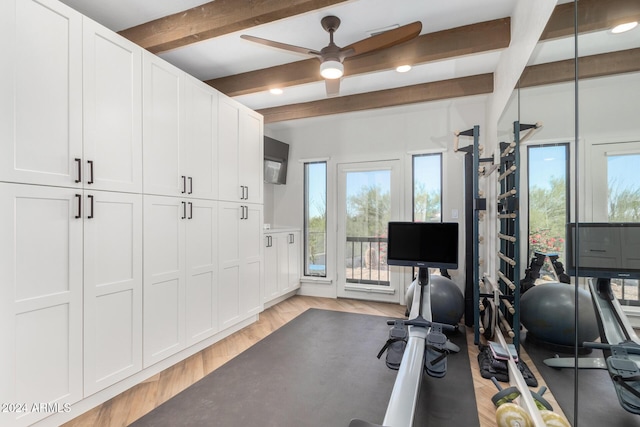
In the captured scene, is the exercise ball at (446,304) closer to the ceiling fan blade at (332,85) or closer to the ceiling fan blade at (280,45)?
the ceiling fan blade at (332,85)

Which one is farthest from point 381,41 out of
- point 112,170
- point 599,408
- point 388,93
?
point 599,408

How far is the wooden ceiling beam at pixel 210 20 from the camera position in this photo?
192 centimetres

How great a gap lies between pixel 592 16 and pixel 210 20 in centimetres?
215

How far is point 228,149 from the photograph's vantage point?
10.1 ft

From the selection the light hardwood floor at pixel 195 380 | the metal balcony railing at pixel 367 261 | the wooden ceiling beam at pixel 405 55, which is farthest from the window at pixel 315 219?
the wooden ceiling beam at pixel 405 55

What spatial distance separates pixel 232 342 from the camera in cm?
298

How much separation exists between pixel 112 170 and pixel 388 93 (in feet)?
9.76

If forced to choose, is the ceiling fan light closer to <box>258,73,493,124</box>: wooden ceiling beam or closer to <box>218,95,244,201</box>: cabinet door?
<box>218,95,244,201</box>: cabinet door

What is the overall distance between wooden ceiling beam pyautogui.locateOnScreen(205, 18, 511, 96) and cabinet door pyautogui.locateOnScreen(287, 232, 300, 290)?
2.17 m

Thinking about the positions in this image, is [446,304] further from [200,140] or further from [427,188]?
[200,140]

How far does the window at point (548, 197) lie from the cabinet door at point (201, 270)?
2518 millimetres

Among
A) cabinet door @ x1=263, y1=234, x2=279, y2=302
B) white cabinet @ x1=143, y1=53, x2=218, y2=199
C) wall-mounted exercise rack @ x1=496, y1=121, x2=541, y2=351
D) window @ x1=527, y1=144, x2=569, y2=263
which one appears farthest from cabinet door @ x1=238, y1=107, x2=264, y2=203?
window @ x1=527, y1=144, x2=569, y2=263

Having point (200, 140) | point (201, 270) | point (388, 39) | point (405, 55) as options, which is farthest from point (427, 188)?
point (201, 270)

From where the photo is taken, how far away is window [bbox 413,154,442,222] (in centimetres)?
413
